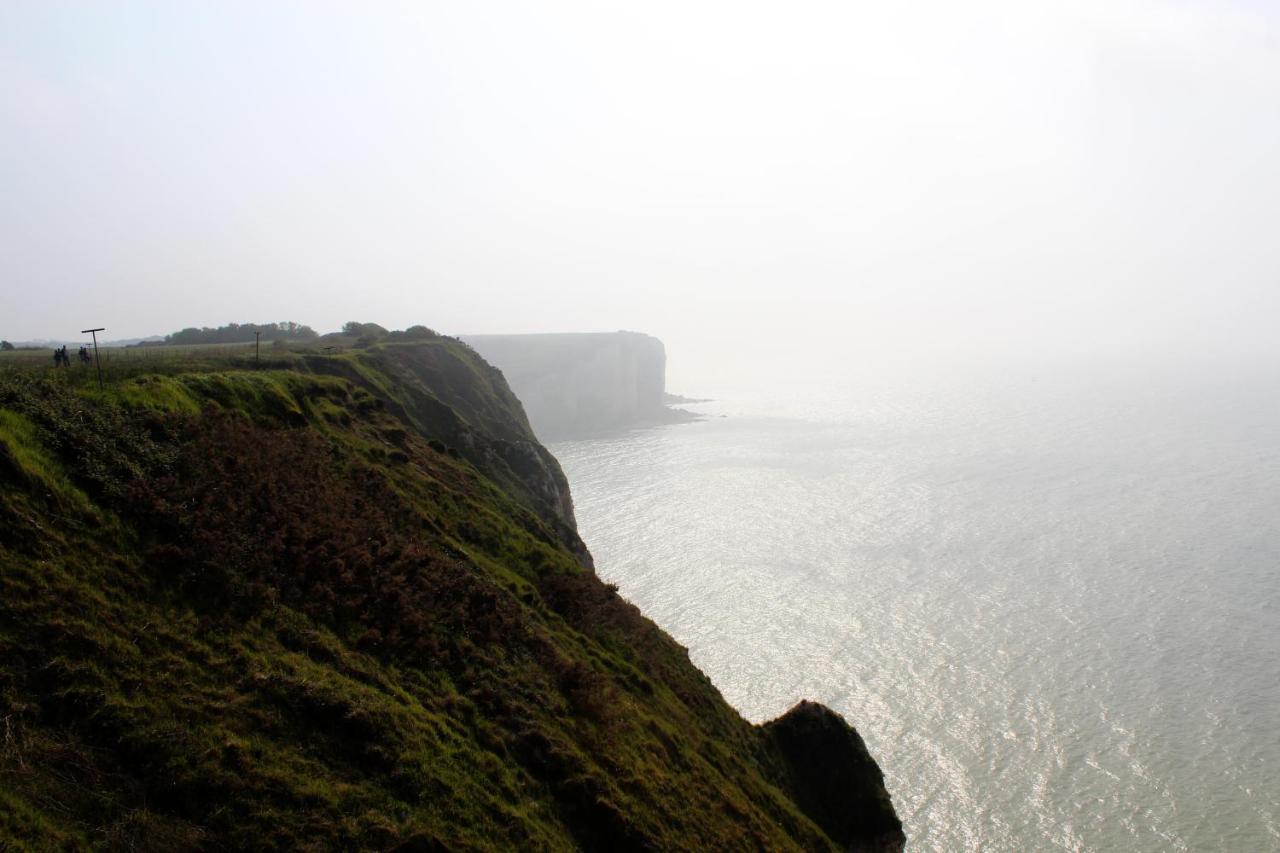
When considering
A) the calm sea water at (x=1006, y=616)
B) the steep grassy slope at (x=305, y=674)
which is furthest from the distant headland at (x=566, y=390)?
the steep grassy slope at (x=305, y=674)

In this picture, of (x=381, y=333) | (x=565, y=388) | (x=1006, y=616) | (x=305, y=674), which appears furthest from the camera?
(x=565, y=388)

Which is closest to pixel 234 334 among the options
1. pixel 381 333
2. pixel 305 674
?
pixel 381 333

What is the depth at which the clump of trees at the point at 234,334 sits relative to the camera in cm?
9062

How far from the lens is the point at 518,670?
20.5 meters

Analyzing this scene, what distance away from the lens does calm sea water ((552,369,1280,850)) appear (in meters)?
40.2

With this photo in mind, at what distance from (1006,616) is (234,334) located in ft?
305

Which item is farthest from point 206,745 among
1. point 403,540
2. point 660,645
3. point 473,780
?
point 660,645

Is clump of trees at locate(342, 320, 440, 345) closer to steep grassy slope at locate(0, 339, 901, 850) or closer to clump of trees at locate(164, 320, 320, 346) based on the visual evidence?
clump of trees at locate(164, 320, 320, 346)

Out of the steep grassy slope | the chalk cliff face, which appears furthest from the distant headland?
the steep grassy slope

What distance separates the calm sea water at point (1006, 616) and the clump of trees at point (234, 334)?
45228 millimetres

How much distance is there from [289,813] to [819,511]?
88.0m

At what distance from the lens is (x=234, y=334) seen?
92.8 meters

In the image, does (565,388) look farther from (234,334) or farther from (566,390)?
(234,334)

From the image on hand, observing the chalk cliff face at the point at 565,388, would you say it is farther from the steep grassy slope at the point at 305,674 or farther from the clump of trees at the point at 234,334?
the steep grassy slope at the point at 305,674
